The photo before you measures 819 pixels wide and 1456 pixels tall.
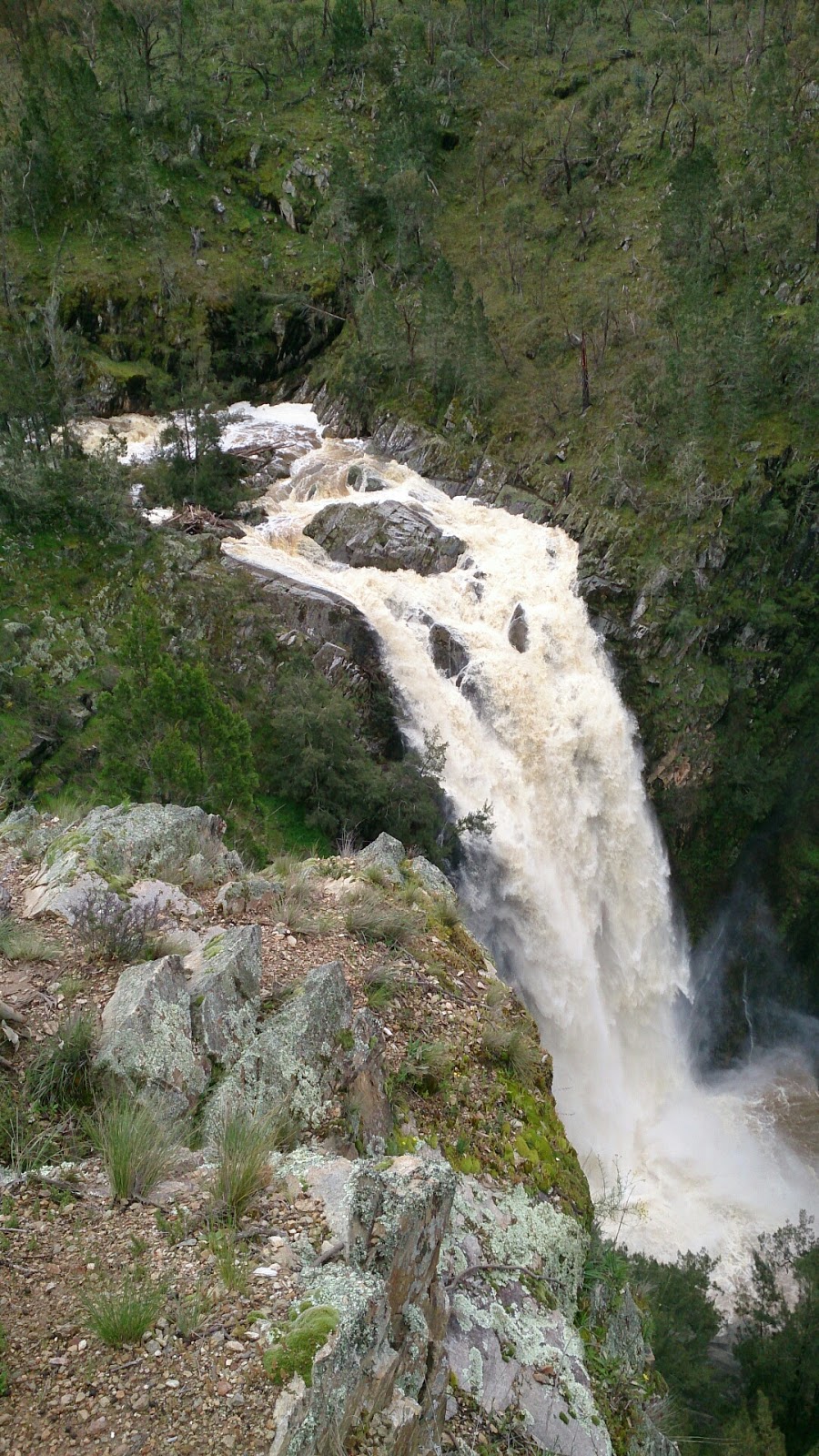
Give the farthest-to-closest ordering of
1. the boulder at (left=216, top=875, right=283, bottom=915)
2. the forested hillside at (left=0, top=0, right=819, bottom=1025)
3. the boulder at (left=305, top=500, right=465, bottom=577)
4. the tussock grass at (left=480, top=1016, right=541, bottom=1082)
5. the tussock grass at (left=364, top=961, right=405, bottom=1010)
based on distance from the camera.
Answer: the forested hillside at (left=0, top=0, right=819, bottom=1025) → the boulder at (left=305, top=500, right=465, bottom=577) → the boulder at (left=216, top=875, right=283, bottom=915) → the tussock grass at (left=480, top=1016, right=541, bottom=1082) → the tussock grass at (left=364, top=961, right=405, bottom=1010)

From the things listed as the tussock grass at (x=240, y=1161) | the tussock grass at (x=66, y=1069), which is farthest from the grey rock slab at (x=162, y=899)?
the tussock grass at (x=240, y=1161)

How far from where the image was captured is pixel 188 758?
16375 millimetres

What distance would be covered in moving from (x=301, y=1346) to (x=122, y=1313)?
824 mm

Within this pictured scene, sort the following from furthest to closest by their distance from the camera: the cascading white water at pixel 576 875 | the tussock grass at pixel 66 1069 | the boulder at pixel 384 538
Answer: the boulder at pixel 384 538 → the cascading white water at pixel 576 875 → the tussock grass at pixel 66 1069

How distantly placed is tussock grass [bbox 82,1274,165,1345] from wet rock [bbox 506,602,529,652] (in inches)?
942

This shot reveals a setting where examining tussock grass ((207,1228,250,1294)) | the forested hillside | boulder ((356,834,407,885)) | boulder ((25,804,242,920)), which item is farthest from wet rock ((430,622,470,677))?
tussock grass ((207,1228,250,1294))

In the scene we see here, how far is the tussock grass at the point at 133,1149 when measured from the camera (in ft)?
16.0

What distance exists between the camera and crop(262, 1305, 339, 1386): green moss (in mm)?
3826

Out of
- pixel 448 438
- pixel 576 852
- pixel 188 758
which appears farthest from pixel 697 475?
pixel 188 758

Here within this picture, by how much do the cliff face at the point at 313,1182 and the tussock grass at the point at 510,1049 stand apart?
0.05 metres

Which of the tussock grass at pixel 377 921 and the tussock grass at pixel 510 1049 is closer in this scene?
the tussock grass at pixel 510 1049

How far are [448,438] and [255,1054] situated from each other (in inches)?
1304

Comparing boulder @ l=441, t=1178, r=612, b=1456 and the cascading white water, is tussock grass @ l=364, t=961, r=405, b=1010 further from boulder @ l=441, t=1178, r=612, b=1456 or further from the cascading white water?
the cascading white water

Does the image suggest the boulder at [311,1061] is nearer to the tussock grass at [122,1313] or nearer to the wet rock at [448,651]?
the tussock grass at [122,1313]
